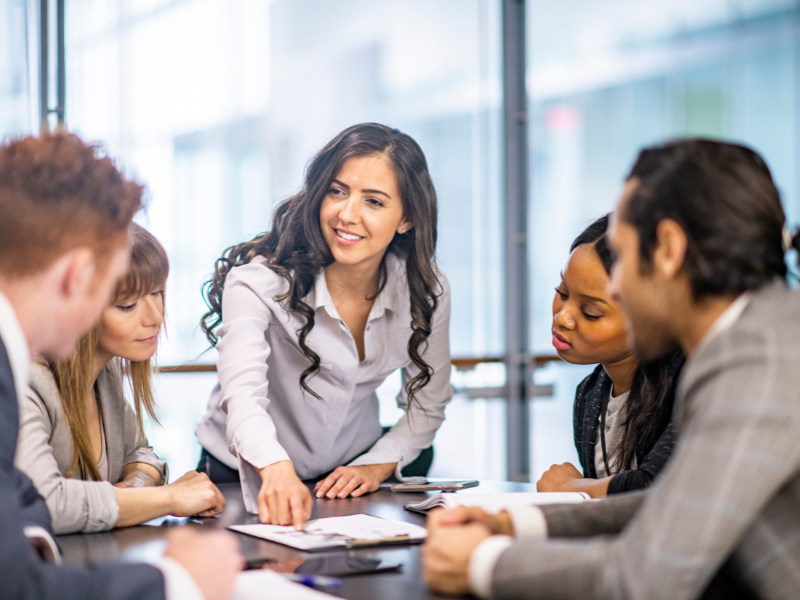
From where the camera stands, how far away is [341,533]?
130 cm

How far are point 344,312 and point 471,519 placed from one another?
3.42ft

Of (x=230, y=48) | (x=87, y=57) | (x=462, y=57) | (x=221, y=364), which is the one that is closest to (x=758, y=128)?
(x=462, y=57)

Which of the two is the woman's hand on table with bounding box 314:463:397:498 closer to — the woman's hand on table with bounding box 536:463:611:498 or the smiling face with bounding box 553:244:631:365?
the woman's hand on table with bounding box 536:463:611:498

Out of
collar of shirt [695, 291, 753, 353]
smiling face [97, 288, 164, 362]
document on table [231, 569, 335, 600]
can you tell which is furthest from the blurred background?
collar of shirt [695, 291, 753, 353]

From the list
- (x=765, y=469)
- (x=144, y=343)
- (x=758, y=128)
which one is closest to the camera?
(x=765, y=469)

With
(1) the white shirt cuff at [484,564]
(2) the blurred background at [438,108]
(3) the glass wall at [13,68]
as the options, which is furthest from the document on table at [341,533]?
(3) the glass wall at [13,68]

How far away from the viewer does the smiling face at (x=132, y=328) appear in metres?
1.59

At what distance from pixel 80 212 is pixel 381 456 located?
1.15 m

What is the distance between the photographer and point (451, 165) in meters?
4.06

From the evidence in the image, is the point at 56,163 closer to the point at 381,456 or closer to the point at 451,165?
the point at 381,456

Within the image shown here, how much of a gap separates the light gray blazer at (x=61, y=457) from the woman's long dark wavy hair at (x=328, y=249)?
0.39 meters

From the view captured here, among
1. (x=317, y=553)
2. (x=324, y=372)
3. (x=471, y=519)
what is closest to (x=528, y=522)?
→ (x=471, y=519)

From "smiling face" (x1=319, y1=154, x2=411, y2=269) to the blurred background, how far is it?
4.86ft

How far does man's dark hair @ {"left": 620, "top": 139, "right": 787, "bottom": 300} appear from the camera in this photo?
92 centimetres
